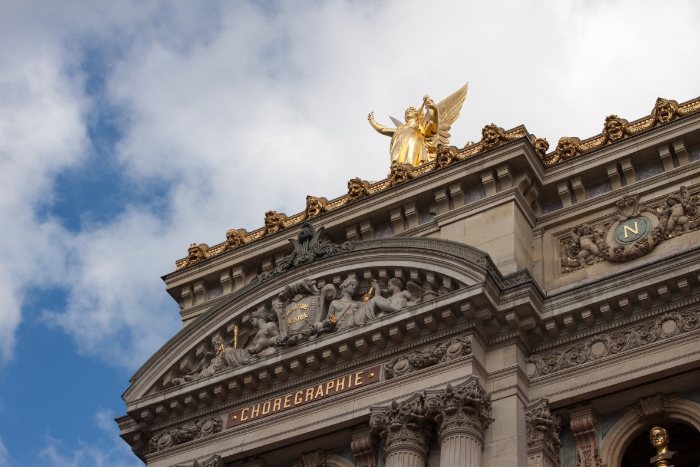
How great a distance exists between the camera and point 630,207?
28.8m

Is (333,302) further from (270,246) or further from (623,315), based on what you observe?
(623,315)

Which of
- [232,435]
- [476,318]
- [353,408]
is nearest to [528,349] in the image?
[476,318]

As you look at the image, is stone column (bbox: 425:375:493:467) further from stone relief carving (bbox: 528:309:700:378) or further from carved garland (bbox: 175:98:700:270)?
carved garland (bbox: 175:98:700:270)

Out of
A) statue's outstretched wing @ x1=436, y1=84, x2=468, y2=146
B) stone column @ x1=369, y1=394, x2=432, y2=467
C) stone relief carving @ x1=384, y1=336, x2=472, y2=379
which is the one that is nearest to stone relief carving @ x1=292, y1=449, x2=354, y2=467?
stone column @ x1=369, y1=394, x2=432, y2=467

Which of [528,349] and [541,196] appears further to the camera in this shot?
[541,196]

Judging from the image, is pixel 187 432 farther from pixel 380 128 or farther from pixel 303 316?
pixel 380 128

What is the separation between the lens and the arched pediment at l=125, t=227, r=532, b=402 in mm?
28031

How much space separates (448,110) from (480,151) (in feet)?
20.3

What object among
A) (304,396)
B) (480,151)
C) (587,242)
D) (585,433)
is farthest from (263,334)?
(585,433)

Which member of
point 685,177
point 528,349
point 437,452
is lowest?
point 437,452

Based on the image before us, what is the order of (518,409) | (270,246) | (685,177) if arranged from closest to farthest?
(518,409) → (685,177) → (270,246)

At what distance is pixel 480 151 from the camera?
30.6 meters

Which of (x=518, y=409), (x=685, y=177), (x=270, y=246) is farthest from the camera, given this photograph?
(x=270, y=246)

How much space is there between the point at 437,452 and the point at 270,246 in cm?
853
